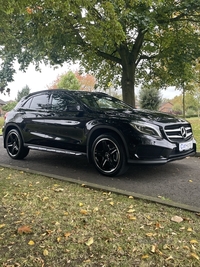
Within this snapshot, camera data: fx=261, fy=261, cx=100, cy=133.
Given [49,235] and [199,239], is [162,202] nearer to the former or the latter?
[199,239]

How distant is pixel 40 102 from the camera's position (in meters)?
6.05

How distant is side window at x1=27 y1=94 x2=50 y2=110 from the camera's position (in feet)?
19.4

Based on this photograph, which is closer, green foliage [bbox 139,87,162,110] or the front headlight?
the front headlight

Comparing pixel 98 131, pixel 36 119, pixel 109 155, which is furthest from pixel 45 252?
pixel 36 119

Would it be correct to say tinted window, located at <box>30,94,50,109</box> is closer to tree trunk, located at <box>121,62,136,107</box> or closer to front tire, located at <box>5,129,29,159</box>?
front tire, located at <box>5,129,29,159</box>

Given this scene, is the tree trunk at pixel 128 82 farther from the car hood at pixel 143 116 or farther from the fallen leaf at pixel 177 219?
the fallen leaf at pixel 177 219

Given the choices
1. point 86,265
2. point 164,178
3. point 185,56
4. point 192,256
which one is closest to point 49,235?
point 86,265

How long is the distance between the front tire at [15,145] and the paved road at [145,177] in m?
0.15

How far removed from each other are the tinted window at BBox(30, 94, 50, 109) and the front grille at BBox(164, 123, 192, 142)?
9.07 feet

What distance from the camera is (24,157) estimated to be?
6.54m

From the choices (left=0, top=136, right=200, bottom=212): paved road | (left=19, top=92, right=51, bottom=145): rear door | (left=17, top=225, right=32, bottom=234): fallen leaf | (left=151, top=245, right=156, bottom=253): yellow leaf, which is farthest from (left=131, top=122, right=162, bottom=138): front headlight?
(left=17, top=225, right=32, bottom=234): fallen leaf

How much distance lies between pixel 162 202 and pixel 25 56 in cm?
1131

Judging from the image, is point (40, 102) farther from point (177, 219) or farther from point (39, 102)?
point (177, 219)

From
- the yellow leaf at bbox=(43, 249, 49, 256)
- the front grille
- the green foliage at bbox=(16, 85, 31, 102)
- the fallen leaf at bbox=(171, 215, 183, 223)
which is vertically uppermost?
the green foliage at bbox=(16, 85, 31, 102)
